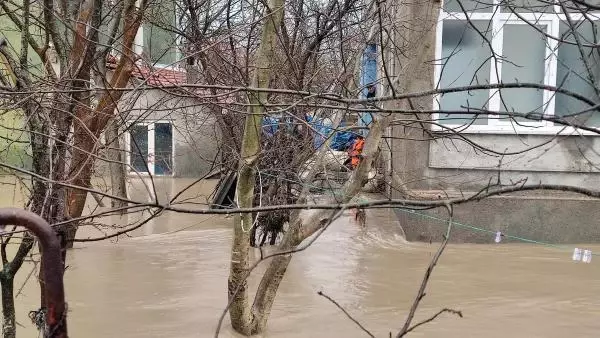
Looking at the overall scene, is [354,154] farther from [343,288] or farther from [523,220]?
[523,220]

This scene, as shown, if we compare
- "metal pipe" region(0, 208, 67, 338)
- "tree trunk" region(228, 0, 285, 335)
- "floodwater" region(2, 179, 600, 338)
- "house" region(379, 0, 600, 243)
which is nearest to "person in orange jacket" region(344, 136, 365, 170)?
"house" region(379, 0, 600, 243)

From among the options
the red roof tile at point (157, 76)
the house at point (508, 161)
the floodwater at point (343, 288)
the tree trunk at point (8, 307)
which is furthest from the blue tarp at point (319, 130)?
the tree trunk at point (8, 307)

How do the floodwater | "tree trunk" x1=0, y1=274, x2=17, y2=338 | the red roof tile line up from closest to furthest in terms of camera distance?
1. the red roof tile
2. "tree trunk" x1=0, y1=274, x2=17, y2=338
3. the floodwater

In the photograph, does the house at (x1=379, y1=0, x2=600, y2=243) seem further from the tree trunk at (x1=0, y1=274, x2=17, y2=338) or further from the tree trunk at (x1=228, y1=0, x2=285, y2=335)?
the tree trunk at (x1=0, y1=274, x2=17, y2=338)

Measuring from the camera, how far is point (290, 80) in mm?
7910

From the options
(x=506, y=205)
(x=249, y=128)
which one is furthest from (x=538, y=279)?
(x=249, y=128)

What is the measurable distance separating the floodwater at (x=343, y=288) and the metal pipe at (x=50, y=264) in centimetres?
314

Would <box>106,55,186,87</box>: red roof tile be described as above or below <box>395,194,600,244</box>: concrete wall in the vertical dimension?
above

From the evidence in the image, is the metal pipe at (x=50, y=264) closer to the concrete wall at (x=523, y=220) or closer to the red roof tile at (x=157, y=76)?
the red roof tile at (x=157, y=76)

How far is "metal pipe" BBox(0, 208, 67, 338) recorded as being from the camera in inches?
59.6

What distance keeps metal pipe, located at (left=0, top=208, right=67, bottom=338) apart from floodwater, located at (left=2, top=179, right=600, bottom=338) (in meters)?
3.14

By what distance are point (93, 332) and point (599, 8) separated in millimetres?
4902

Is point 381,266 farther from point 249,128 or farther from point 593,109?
point 593,109

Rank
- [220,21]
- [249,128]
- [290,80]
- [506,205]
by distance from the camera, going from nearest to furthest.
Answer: [249,128]
[290,80]
[506,205]
[220,21]
